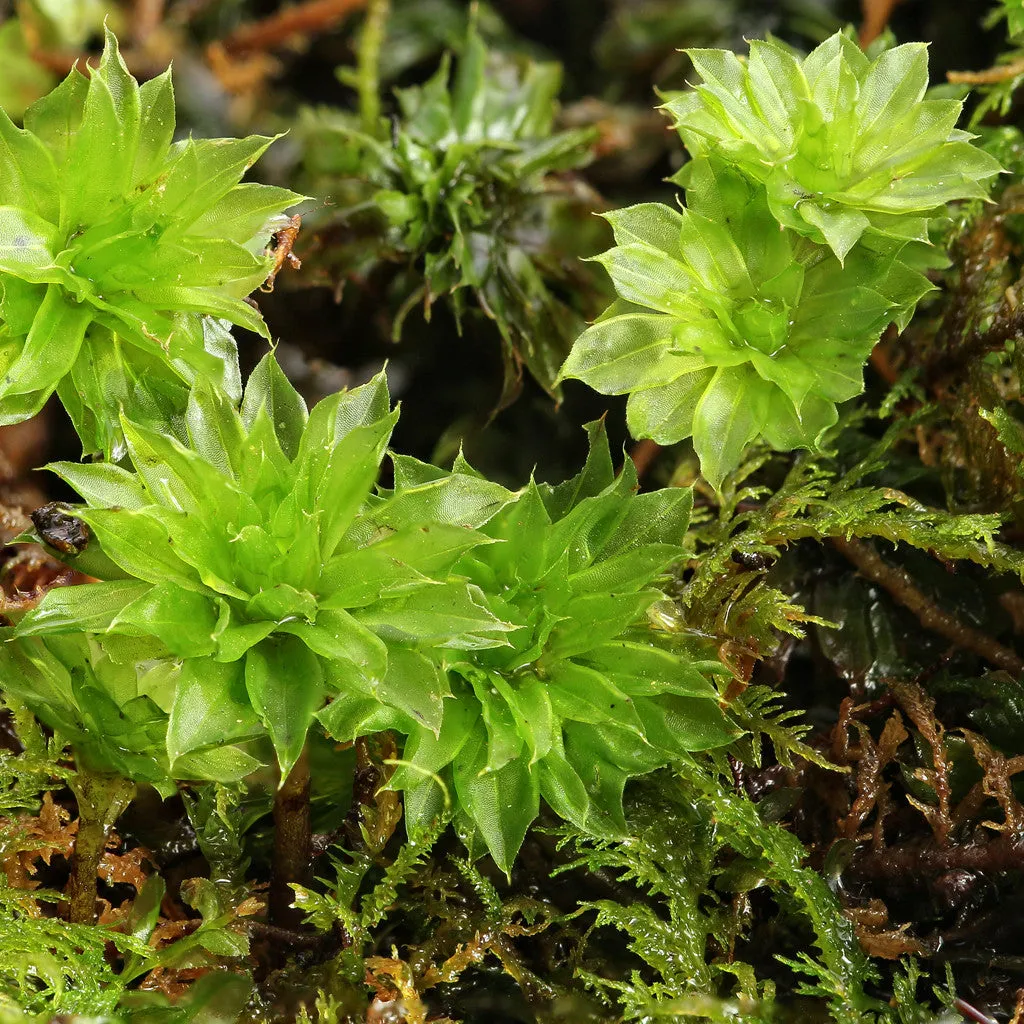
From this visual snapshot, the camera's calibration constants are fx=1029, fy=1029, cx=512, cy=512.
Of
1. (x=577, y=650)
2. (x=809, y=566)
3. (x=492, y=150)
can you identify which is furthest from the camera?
(x=492, y=150)

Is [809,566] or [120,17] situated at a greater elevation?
[120,17]

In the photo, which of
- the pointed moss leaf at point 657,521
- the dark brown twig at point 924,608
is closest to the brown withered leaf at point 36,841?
the pointed moss leaf at point 657,521

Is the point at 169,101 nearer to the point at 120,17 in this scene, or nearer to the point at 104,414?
the point at 104,414

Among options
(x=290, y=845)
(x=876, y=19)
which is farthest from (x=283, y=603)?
(x=876, y=19)

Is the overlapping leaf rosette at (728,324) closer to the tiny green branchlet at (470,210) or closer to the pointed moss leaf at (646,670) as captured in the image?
the pointed moss leaf at (646,670)

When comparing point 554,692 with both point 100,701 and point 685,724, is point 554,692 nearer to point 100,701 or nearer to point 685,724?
point 685,724

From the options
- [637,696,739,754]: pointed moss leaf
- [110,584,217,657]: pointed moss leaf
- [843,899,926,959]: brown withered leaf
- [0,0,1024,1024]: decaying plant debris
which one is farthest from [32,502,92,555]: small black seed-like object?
[843,899,926,959]: brown withered leaf

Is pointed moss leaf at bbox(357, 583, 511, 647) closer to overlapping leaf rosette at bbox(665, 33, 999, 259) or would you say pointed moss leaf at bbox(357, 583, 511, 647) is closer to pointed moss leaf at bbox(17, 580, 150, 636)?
pointed moss leaf at bbox(17, 580, 150, 636)

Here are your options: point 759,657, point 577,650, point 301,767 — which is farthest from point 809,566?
point 301,767
